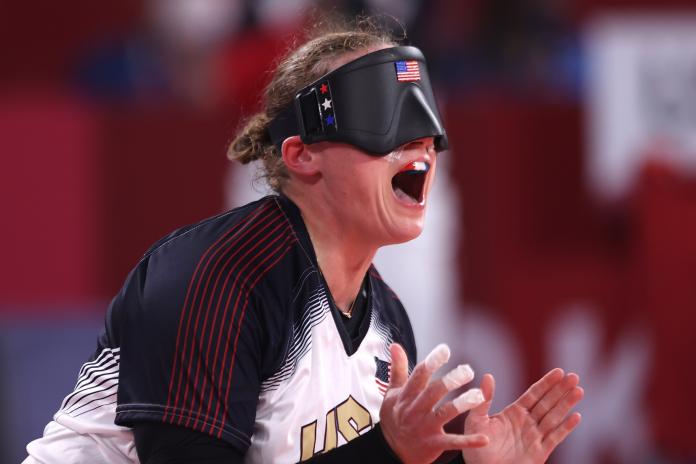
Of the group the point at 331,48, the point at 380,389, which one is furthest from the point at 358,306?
the point at 331,48

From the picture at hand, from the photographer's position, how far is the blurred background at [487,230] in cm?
581

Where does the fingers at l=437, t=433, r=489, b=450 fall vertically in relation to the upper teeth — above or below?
below

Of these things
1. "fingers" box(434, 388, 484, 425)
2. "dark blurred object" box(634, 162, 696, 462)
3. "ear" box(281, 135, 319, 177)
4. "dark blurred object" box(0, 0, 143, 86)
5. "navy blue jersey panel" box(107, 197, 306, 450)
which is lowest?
"dark blurred object" box(634, 162, 696, 462)

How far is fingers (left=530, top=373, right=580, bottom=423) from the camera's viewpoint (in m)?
2.82

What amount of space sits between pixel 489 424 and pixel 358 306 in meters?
0.47

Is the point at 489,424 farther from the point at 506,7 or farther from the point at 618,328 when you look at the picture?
the point at 506,7

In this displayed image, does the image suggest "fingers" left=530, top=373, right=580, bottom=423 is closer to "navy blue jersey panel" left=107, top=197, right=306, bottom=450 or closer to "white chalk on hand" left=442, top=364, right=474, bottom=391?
"white chalk on hand" left=442, top=364, right=474, bottom=391

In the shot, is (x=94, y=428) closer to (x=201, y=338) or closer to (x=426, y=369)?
(x=201, y=338)

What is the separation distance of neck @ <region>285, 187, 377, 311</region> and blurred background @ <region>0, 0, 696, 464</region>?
2720mm

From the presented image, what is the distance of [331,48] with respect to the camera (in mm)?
2934

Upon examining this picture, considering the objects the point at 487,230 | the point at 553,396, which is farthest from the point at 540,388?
the point at 487,230

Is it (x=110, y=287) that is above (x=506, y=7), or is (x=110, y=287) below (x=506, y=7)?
below

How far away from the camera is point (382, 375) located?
3029mm

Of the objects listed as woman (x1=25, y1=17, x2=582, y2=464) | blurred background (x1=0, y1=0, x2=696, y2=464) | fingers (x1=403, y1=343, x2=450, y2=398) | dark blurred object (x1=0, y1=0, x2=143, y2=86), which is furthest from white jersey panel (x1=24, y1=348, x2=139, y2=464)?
dark blurred object (x1=0, y1=0, x2=143, y2=86)
